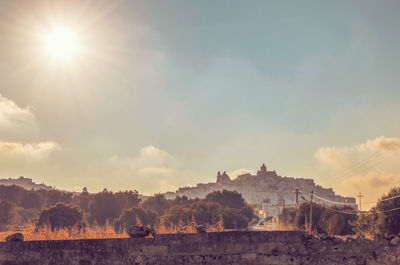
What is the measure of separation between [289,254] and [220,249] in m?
1.85

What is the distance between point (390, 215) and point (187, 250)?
52.8 feet

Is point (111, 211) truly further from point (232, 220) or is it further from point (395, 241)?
point (395, 241)

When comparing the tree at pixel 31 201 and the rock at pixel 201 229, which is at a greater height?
the rock at pixel 201 229

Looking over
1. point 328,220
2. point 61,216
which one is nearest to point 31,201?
point 61,216

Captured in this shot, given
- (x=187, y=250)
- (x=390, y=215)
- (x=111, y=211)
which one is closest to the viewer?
(x=187, y=250)

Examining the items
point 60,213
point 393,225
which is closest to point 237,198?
point 60,213

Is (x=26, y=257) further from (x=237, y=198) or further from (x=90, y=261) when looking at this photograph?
(x=237, y=198)

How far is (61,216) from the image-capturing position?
35375 mm

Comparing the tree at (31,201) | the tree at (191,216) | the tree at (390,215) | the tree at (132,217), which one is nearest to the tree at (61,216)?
the tree at (191,216)

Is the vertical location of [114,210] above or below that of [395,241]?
below

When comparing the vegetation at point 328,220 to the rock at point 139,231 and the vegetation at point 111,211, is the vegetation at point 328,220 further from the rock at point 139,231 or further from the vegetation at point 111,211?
the rock at point 139,231

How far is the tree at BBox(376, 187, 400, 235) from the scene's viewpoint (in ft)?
67.3

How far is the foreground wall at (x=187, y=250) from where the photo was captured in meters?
9.27

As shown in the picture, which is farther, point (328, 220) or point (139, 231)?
point (328, 220)
